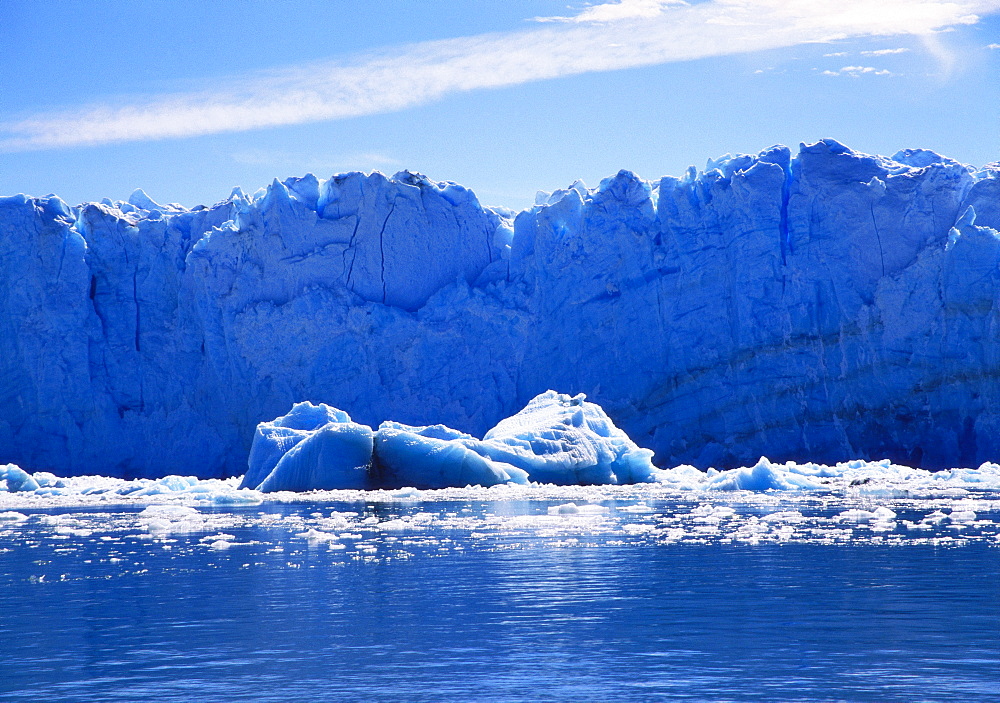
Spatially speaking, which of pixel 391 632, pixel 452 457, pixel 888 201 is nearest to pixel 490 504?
pixel 452 457

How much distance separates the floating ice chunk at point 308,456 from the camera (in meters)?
19.7

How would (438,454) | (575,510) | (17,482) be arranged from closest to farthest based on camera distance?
1. (575,510)
2. (438,454)
3. (17,482)

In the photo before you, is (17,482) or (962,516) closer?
(962,516)

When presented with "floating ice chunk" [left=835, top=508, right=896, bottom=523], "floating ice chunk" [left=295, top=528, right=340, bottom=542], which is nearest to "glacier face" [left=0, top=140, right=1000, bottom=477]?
"floating ice chunk" [left=835, top=508, right=896, bottom=523]

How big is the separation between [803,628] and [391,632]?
2.39 meters

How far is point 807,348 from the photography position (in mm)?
24984

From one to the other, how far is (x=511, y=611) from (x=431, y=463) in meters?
13.3

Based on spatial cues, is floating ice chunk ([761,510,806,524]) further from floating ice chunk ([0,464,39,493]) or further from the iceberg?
floating ice chunk ([0,464,39,493])

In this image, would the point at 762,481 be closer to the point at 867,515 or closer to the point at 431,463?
the point at 431,463

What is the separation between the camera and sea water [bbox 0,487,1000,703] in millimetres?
5258

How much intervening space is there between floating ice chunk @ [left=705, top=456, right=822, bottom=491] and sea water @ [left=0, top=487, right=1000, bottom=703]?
6524 millimetres

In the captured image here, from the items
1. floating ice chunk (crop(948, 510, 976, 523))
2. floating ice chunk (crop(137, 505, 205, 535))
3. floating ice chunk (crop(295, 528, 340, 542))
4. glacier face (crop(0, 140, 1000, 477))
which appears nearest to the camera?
floating ice chunk (crop(295, 528, 340, 542))

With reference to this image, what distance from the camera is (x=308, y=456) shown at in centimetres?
1995

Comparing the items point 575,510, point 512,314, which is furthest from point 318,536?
point 512,314
